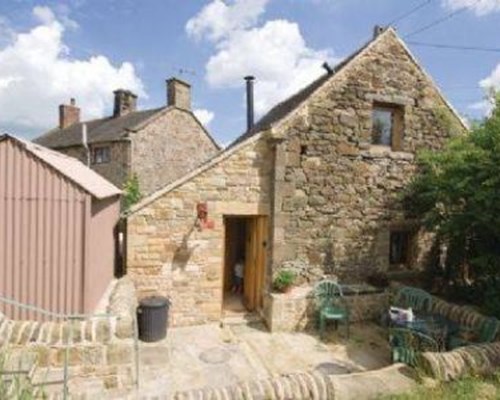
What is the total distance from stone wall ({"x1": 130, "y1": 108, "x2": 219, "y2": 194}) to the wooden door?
37.1 feet

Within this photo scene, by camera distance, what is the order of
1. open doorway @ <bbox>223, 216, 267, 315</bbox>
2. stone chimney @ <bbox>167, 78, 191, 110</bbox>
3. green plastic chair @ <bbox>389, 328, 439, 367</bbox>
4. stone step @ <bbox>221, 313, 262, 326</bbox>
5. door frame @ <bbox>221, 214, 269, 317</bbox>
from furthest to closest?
stone chimney @ <bbox>167, 78, 191, 110</bbox> < open doorway @ <bbox>223, 216, 267, 315</bbox> < door frame @ <bbox>221, 214, 269, 317</bbox> < stone step @ <bbox>221, 313, 262, 326</bbox> < green plastic chair @ <bbox>389, 328, 439, 367</bbox>

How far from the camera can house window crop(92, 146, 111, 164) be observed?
73.7 feet

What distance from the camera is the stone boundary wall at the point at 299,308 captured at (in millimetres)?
10305

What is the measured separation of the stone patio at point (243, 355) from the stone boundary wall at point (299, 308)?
0.93 feet

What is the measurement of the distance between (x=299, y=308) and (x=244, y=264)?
2.51m

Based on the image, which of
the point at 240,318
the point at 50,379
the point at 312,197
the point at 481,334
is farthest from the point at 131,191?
the point at 481,334

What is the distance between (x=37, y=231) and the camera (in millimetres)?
7238

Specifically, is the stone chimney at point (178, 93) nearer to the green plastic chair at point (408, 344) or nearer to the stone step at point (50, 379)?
the green plastic chair at point (408, 344)

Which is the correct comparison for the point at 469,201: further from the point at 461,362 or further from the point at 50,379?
the point at 50,379

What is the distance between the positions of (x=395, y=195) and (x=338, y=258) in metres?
2.39

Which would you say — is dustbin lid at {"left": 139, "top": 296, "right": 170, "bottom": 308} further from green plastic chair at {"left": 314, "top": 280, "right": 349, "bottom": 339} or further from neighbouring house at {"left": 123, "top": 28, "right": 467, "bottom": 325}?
green plastic chair at {"left": 314, "top": 280, "right": 349, "bottom": 339}

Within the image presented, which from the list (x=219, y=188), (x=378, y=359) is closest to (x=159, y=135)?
(x=219, y=188)

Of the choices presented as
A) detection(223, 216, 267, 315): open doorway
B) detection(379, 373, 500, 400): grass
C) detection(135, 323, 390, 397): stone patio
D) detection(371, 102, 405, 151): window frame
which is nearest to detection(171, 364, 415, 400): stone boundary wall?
detection(379, 373, 500, 400): grass

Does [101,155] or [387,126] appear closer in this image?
[387,126]
